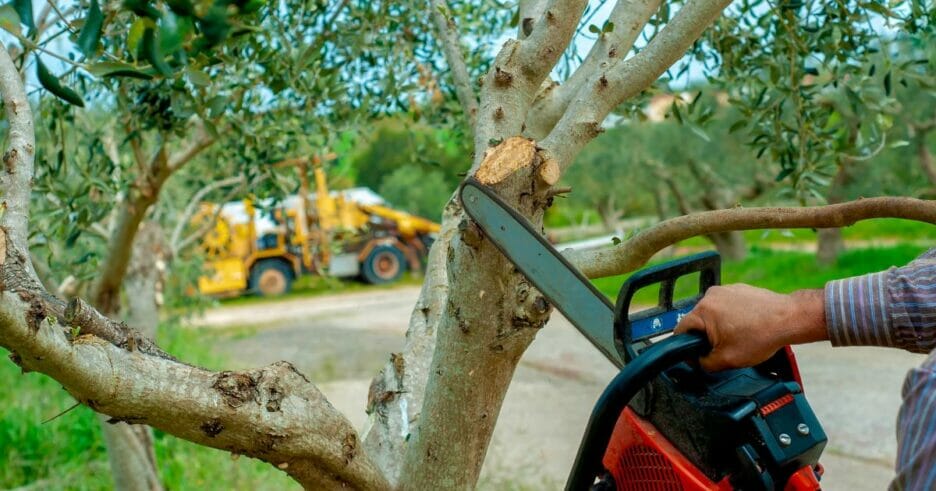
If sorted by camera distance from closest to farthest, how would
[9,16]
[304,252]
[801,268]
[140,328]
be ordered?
[9,16] → [140,328] → [801,268] → [304,252]

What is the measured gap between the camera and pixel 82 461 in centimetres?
578

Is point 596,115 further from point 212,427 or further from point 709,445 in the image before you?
point 212,427

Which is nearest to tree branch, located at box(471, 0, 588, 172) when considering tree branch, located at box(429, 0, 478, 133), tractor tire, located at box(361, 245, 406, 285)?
tree branch, located at box(429, 0, 478, 133)

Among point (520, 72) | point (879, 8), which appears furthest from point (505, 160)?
point (879, 8)

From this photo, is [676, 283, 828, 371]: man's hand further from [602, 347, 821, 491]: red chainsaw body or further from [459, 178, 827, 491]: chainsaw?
[602, 347, 821, 491]: red chainsaw body

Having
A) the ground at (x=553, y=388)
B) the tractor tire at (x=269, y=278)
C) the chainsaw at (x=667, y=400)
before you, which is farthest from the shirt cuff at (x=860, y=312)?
the tractor tire at (x=269, y=278)

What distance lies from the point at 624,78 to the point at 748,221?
485 mm

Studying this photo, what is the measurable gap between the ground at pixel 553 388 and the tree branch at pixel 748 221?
163 cm

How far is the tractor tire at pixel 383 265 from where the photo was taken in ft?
70.6

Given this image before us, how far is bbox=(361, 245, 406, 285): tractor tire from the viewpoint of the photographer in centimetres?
2153

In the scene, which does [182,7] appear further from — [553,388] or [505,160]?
[553,388]

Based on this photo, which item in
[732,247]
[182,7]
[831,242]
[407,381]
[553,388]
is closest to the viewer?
[182,7]

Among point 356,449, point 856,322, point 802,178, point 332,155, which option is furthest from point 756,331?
point 332,155

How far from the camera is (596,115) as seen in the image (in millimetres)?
1913
